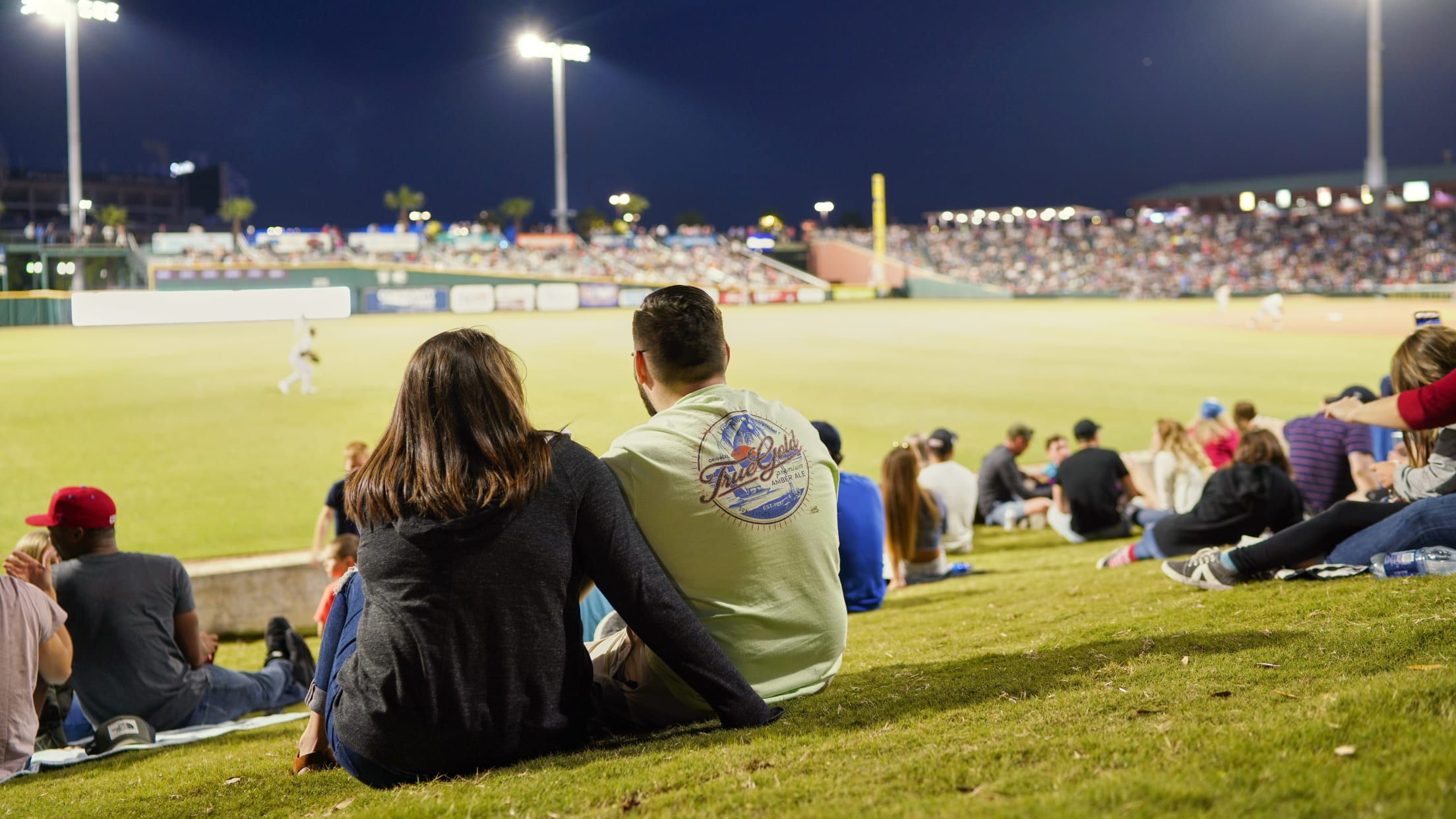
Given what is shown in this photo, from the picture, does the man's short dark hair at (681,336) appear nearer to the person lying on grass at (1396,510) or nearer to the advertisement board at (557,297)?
the person lying on grass at (1396,510)

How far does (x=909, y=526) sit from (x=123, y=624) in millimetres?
4915

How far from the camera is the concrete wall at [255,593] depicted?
8.82m

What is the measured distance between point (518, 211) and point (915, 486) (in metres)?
90.0

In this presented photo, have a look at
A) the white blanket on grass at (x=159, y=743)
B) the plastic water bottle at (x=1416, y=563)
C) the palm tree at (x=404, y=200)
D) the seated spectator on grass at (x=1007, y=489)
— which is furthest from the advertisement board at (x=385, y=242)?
the plastic water bottle at (x=1416, y=563)

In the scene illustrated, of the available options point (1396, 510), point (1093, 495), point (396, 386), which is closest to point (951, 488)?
point (1093, 495)

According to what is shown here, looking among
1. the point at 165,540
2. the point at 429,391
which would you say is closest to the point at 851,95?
the point at 165,540

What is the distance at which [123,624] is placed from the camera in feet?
15.7

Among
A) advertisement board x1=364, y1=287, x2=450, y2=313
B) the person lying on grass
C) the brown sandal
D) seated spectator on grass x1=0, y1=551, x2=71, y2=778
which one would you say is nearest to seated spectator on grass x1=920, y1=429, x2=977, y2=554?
the person lying on grass

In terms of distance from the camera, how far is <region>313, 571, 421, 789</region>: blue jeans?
9.31 feet

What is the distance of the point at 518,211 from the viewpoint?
307 feet

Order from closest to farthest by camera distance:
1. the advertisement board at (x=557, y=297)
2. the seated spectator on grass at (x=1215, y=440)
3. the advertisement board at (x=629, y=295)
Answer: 1. the seated spectator on grass at (x=1215, y=440)
2. the advertisement board at (x=557, y=297)
3. the advertisement board at (x=629, y=295)

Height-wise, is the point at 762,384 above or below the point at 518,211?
below

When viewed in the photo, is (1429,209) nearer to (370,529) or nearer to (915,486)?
(915,486)

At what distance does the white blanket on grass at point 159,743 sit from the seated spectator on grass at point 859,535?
2877 mm
